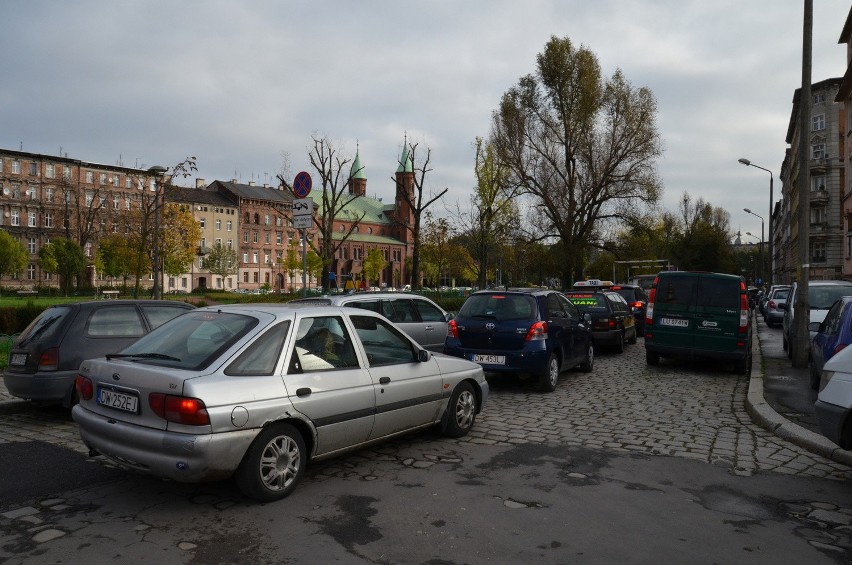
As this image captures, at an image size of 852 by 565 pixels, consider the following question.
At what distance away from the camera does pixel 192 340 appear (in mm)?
5285

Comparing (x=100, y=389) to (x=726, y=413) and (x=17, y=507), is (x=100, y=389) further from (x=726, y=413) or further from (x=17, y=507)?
(x=726, y=413)

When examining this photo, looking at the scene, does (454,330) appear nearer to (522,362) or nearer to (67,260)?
(522,362)

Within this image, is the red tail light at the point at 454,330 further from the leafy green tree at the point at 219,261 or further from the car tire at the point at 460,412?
the leafy green tree at the point at 219,261

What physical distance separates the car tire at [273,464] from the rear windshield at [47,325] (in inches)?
182

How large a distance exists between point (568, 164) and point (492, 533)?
116ft

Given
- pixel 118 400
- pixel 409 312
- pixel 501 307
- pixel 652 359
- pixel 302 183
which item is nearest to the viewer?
pixel 118 400

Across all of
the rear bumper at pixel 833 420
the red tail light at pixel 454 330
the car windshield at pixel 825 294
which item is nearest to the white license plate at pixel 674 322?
the red tail light at pixel 454 330

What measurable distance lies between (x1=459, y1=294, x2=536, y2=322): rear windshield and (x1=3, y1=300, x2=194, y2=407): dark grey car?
16.2ft

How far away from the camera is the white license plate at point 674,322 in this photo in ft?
42.7

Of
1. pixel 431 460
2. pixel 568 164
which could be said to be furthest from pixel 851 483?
pixel 568 164

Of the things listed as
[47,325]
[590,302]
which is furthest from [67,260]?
[47,325]

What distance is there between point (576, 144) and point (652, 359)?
2518cm

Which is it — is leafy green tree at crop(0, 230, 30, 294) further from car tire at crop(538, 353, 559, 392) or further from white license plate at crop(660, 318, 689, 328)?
car tire at crop(538, 353, 559, 392)

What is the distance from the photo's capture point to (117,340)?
8.34 metres
